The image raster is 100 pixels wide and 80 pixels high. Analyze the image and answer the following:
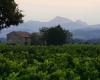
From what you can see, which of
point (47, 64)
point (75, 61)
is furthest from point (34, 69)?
point (75, 61)

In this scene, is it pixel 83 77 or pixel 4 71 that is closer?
pixel 4 71

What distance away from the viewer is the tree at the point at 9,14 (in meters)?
51.1

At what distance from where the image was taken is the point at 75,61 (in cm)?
1378

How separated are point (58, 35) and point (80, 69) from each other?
70557mm

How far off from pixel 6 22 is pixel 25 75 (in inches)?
1679

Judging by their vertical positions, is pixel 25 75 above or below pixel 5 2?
below

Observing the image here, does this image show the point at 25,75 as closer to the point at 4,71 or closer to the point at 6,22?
the point at 4,71

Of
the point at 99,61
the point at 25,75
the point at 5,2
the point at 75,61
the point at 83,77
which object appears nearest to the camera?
the point at 25,75

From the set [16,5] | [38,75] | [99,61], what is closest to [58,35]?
[16,5]

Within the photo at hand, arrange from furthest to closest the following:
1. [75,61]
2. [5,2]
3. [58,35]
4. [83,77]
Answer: [58,35], [5,2], [75,61], [83,77]

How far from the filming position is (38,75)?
9.67 metres

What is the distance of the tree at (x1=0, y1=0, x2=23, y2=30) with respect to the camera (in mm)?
51062

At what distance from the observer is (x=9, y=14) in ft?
168

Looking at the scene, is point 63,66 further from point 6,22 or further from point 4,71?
point 6,22
